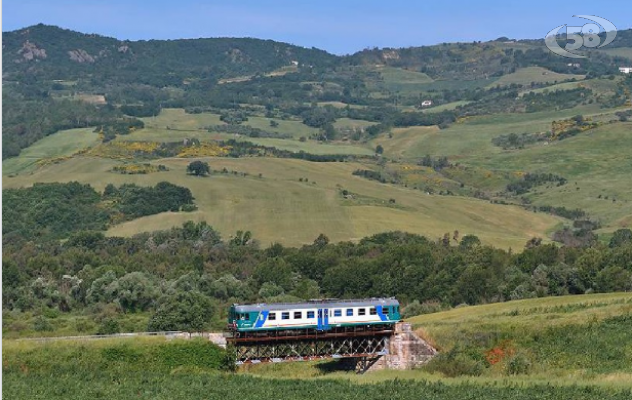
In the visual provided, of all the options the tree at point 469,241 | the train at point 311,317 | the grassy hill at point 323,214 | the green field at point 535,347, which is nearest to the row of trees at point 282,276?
the tree at point 469,241

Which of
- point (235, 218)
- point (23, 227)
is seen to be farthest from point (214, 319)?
point (23, 227)

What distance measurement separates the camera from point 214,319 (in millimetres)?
88875

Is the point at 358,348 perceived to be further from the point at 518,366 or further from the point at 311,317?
the point at 518,366

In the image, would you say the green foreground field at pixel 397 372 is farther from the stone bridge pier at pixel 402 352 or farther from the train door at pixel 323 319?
the train door at pixel 323 319

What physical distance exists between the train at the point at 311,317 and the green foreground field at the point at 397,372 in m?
2.46

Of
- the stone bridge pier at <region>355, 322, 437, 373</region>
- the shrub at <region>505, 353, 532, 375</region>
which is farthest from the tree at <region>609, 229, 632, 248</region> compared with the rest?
the shrub at <region>505, 353, 532, 375</region>

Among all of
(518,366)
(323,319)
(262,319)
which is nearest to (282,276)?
(323,319)

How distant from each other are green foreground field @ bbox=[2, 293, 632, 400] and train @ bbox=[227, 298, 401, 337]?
96.7 inches

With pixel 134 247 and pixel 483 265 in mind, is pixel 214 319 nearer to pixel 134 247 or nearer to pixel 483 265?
pixel 483 265

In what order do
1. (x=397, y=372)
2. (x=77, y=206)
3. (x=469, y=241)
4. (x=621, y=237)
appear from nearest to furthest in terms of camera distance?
1. (x=397, y=372)
2. (x=469, y=241)
3. (x=621, y=237)
4. (x=77, y=206)

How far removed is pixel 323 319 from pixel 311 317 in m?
0.86

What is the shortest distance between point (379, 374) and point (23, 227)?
128m

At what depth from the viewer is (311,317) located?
62188 millimetres

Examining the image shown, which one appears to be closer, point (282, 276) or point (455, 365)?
point (455, 365)
